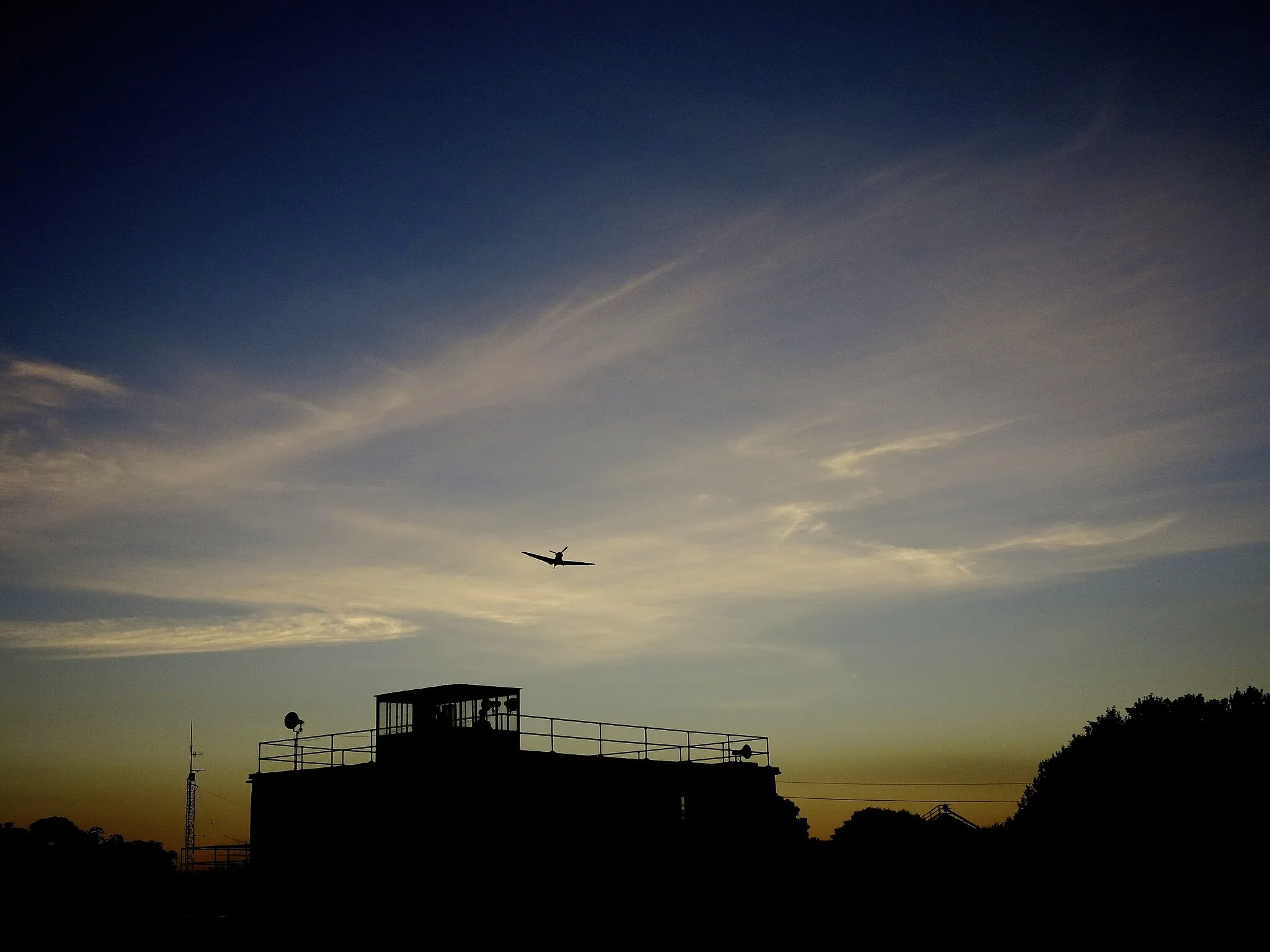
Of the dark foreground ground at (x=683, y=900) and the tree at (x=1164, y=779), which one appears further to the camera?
the tree at (x=1164, y=779)

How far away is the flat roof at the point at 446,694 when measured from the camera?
40.9 meters

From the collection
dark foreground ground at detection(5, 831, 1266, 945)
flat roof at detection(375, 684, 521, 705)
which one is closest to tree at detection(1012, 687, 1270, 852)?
dark foreground ground at detection(5, 831, 1266, 945)

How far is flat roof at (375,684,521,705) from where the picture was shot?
40906 millimetres

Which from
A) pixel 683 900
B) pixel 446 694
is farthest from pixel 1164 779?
pixel 446 694

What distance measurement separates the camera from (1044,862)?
45688 mm

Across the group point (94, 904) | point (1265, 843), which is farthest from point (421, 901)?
point (1265, 843)

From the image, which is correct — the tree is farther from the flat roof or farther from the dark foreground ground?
the flat roof

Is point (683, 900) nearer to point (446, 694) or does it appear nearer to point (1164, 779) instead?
point (446, 694)

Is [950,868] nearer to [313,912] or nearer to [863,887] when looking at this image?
[863,887]

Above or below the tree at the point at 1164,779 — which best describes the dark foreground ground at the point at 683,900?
below

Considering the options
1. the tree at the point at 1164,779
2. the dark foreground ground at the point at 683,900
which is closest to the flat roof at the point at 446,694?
the dark foreground ground at the point at 683,900

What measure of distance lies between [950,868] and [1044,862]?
4.58m

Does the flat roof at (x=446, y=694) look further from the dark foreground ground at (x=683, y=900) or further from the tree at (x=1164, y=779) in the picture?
the tree at (x=1164, y=779)

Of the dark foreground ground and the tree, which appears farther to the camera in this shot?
the tree
